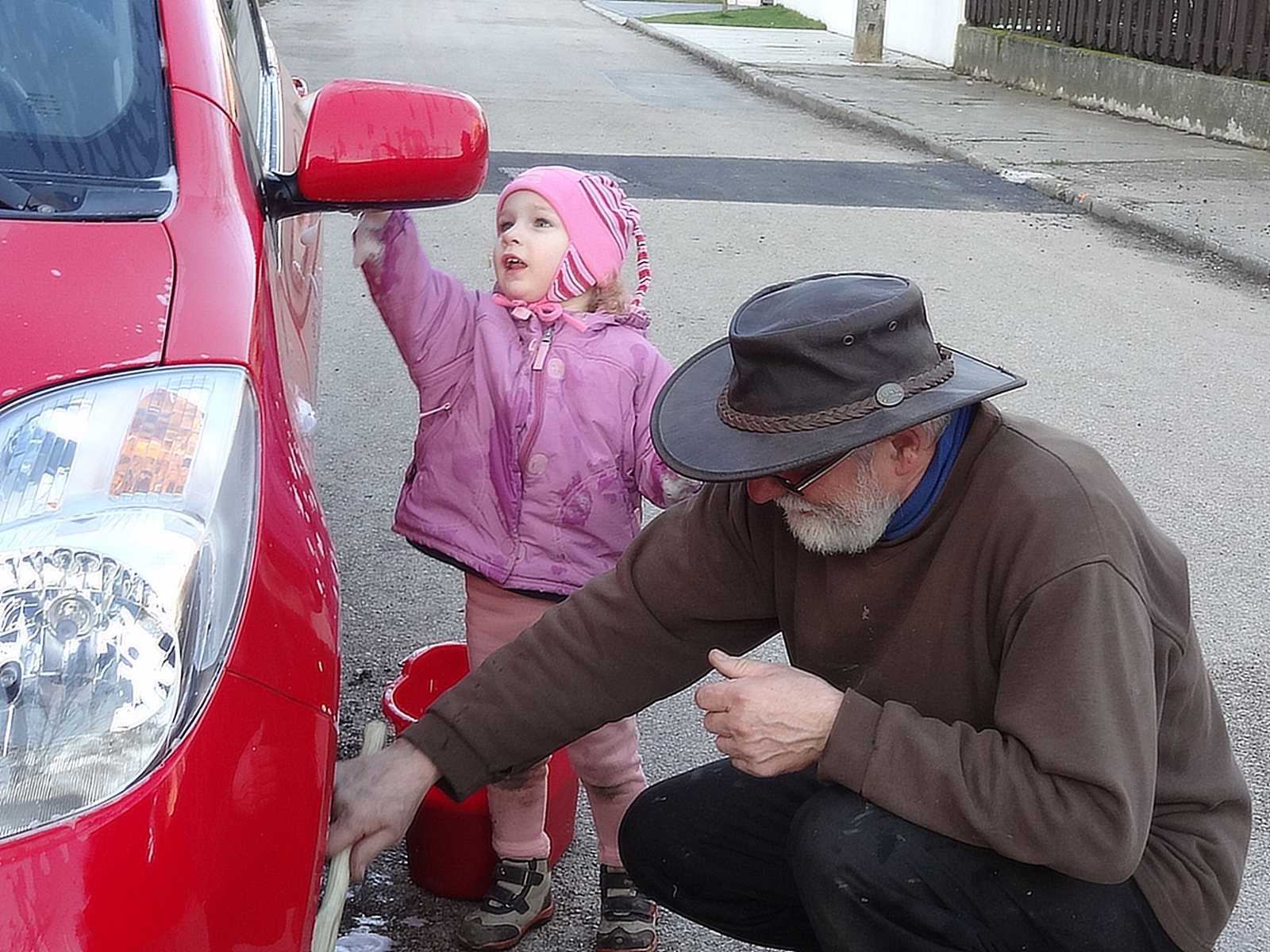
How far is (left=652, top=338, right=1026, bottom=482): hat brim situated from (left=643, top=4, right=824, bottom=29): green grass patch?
902 inches

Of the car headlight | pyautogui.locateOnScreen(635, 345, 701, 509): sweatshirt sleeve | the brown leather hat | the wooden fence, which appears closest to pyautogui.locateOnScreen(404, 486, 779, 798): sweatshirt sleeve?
pyautogui.locateOnScreen(635, 345, 701, 509): sweatshirt sleeve

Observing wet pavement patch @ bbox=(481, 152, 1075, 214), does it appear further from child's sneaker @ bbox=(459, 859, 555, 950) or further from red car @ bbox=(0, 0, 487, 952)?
red car @ bbox=(0, 0, 487, 952)

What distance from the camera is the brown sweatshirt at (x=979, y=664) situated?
6.04 feet

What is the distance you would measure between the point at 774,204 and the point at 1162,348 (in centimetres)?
331

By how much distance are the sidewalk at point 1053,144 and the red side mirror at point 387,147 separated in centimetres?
646

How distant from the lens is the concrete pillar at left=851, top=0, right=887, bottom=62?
18094mm

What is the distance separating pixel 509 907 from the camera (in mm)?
2686

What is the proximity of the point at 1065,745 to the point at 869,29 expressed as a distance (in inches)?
684

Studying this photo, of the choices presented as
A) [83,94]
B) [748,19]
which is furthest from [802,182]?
[748,19]

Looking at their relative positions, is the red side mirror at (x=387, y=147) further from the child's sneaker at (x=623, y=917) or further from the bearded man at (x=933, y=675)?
the child's sneaker at (x=623, y=917)

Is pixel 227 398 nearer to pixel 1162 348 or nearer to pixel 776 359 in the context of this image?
pixel 776 359

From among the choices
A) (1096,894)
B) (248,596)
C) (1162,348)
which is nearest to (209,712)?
(248,596)

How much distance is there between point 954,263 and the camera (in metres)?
7.93

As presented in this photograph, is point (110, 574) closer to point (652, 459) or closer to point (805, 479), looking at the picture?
point (805, 479)
